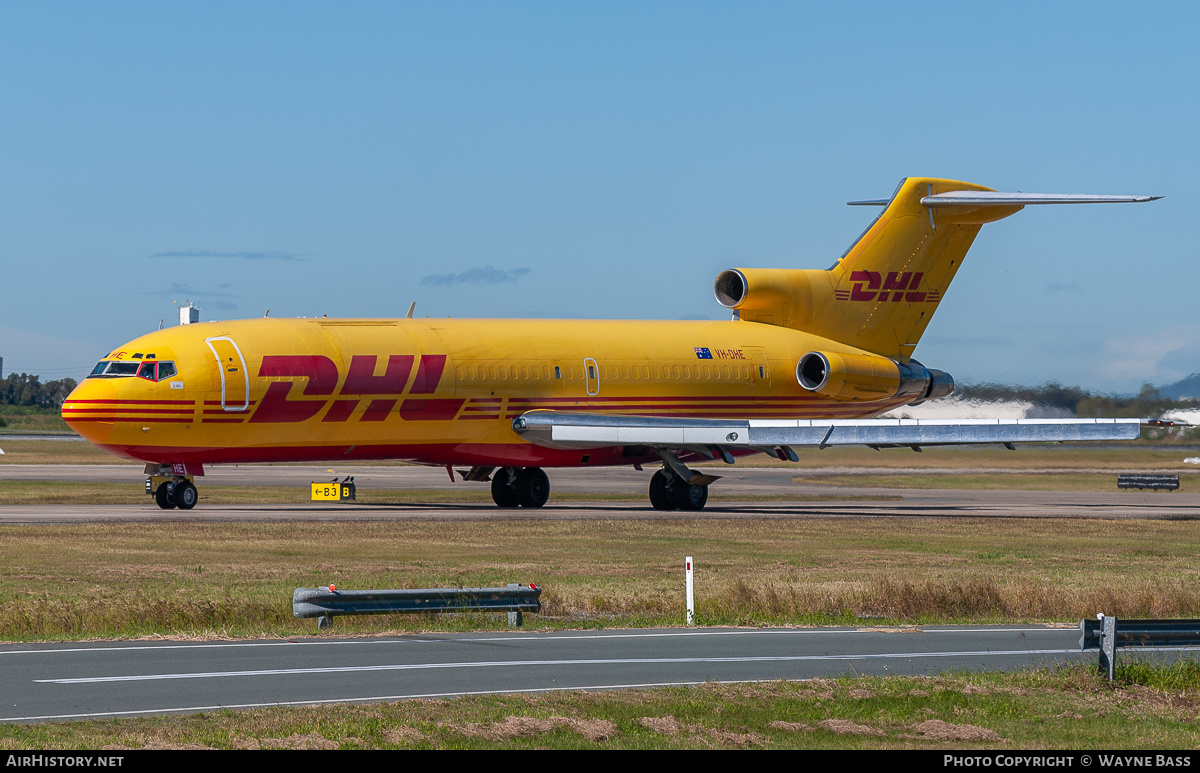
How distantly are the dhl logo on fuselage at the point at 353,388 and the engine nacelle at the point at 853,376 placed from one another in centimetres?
1312

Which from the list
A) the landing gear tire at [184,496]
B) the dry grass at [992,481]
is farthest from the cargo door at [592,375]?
the dry grass at [992,481]

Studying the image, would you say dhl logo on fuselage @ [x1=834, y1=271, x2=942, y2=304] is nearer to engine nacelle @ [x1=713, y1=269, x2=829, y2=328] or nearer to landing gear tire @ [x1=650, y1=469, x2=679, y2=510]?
engine nacelle @ [x1=713, y1=269, x2=829, y2=328]

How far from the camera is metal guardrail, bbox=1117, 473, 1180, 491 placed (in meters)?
63.4

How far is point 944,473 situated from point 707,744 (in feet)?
205

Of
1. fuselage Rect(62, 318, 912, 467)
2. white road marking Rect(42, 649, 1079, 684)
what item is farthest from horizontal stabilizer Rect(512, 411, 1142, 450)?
white road marking Rect(42, 649, 1079, 684)

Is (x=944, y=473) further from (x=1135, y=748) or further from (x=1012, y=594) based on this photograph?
(x=1135, y=748)

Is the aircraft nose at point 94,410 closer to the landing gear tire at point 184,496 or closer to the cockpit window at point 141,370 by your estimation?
the cockpit window at point 141,370

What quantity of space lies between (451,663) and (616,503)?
112ft

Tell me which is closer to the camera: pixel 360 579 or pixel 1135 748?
pixel 1135 748

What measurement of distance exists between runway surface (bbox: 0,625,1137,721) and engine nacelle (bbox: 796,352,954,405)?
29249 millimetres

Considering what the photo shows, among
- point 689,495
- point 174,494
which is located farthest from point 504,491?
point 174,494

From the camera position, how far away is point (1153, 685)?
50.2 feet

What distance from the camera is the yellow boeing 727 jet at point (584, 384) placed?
40531mm

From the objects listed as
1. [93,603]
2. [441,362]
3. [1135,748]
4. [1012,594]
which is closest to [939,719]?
[1135,748]
